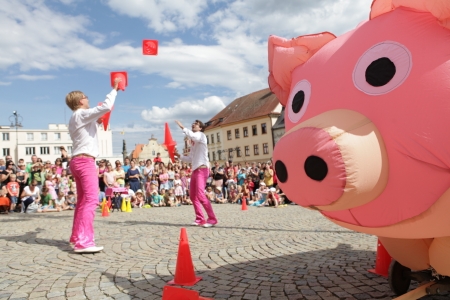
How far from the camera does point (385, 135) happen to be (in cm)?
214

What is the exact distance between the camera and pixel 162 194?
14.8m

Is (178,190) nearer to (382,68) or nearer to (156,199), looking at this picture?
(156,199)

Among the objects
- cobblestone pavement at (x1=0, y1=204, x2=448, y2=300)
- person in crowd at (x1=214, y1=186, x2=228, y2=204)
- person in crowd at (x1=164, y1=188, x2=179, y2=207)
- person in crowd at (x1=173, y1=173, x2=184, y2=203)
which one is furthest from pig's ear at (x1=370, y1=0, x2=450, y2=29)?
person in crowd at (x1=214, y1=186, x2=228, y2=204)

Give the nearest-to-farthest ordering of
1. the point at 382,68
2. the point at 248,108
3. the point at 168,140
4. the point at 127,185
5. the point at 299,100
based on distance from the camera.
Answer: the point at 382,68
the point at 299,100
the point at 168,140
the point at 127,185
the point at 248,108

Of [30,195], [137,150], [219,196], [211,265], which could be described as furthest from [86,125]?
[137,150]

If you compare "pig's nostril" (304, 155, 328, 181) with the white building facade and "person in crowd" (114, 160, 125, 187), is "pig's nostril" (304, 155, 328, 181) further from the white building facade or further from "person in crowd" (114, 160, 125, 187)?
the white building facade

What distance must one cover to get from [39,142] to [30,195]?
229 feet

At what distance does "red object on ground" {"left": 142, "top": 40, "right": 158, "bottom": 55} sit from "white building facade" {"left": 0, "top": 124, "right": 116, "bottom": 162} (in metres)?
65.6

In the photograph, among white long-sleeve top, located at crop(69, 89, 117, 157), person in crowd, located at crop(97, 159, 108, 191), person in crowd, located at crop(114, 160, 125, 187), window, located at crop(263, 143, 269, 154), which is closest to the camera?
white long-sleeve top, located at crop(69, 89, 117, 157)

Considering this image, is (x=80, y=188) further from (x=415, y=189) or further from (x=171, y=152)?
(x=415, y=189)

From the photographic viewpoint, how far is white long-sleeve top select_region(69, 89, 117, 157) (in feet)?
16.5

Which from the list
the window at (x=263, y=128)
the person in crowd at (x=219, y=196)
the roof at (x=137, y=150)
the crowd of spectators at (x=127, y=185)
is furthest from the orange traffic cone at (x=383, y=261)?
the roof at (x=137, y=150)

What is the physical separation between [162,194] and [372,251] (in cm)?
1096

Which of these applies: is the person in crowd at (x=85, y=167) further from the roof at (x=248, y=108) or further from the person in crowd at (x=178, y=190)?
the roof at (x=248, y=108)
